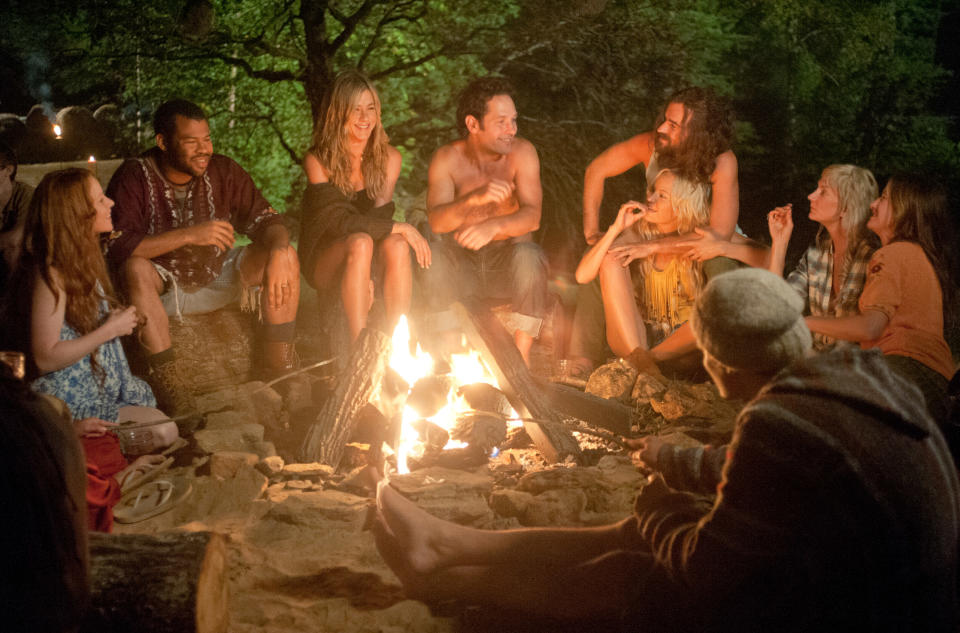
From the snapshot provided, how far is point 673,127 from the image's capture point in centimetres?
608

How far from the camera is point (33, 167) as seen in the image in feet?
30.5

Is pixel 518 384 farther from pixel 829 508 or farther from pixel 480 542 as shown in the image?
pixel 829 508

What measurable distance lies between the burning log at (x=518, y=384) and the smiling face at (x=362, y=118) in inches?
61.9

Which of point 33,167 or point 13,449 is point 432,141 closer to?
point 33,167

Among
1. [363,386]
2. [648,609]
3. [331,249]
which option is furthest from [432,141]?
[648,609]

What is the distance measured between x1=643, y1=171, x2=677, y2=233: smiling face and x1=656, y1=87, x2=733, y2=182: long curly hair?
0.16 metres

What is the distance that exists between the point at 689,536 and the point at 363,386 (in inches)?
116

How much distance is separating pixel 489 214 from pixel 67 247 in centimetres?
313

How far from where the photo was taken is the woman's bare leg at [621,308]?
5996 mm

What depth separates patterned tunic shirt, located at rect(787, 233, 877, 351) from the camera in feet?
17.0

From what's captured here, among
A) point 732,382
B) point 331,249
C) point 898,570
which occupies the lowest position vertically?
point 898,570

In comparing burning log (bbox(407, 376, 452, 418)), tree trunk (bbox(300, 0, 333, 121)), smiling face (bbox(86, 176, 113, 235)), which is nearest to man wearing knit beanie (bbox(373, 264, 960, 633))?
burning log (bbox(407, 376, 452, 418))

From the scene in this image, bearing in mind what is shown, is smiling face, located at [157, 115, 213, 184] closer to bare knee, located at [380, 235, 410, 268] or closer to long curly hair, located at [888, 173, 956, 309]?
bare knee, located at [380, 235, 410, 268]

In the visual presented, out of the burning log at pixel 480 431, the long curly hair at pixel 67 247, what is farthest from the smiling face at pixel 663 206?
the long curly hair at pixel 67 247
